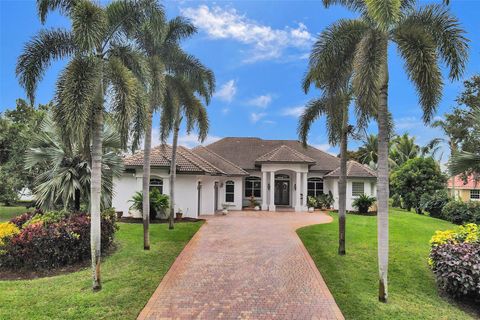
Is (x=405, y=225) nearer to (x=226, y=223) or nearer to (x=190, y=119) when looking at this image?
(x=226, y=223)

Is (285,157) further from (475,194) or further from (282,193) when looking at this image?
(475,194)

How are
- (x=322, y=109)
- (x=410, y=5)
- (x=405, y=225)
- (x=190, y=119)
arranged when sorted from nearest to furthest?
(x=410, y=5), (x=322, y=109), (x=190, y=119), (x=405, y=225)

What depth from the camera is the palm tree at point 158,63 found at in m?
9.56

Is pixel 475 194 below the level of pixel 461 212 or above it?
above

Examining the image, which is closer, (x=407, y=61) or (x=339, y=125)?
(x=407, y=61)

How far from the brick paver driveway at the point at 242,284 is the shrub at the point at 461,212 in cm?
1574

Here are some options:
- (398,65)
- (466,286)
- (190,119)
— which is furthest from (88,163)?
(466,286)

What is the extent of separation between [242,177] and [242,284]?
18.4m

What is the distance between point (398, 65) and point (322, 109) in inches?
185

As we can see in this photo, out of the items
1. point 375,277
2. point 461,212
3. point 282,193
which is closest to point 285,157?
point 282,193

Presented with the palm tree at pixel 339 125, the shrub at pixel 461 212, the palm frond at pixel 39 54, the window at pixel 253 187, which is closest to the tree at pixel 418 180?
the shrub at pixel 461 212

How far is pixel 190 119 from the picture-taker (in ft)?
49.6

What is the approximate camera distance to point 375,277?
29.7 feet

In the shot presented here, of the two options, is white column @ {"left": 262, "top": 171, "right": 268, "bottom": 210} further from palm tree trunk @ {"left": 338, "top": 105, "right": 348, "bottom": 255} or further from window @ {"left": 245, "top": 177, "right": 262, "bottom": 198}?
palm tree trunk @ {"left": 338, "top": 105, "right": 348, "bottom": 255}
